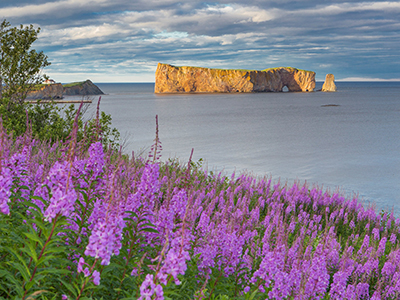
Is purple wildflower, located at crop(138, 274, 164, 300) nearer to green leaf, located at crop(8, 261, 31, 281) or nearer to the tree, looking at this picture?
green leaf, located at crop(8, 261, 31, 281)

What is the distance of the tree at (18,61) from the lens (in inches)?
738

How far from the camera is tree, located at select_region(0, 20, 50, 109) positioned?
1873 centimetres

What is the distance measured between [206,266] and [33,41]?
19001 millimetres

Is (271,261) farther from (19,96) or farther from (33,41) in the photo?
(33,41)

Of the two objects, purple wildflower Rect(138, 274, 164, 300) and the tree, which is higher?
the tree

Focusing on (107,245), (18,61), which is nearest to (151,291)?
(107,245)

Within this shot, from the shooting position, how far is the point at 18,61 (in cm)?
1898

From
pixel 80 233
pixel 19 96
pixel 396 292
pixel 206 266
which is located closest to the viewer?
pixel 80 233

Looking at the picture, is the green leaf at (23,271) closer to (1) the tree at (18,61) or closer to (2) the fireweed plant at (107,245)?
(2) the fireweed plant at (107,245)

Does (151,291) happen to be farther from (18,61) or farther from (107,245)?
(18,61)

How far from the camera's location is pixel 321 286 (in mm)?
4352

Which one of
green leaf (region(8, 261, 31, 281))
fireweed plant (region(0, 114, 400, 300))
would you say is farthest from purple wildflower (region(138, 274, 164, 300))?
green leaf (region(8, 261, 31, 281))

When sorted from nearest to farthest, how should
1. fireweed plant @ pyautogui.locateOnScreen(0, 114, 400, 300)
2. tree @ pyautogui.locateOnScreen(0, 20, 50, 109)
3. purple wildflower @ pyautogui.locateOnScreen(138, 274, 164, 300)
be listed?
purple wildflower @ pyautogui.locateOnScreen(138, 274, 164, 300), fireweed plant @ pyautogui.locateOnScreen(0, 114, 400, 300), tree @ pyautogui.locateOnScreen(0, 20, 50, 109)

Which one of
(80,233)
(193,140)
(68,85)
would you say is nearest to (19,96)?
(80,233)
